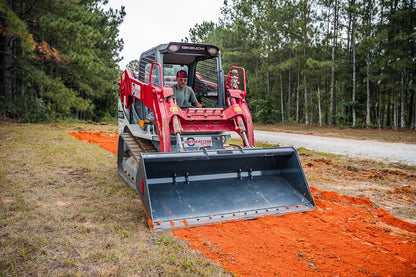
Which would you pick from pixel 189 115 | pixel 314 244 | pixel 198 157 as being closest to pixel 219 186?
pixel 198 157

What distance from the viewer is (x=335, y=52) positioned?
97.1 feet

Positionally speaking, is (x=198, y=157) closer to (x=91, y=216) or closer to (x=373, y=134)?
(x=91, y=216)

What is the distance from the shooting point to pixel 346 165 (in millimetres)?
7879

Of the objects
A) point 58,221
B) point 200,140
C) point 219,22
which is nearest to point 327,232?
point 200,140

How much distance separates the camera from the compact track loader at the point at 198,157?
4.09 m

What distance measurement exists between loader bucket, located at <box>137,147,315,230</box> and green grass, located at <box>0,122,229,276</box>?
37 cm

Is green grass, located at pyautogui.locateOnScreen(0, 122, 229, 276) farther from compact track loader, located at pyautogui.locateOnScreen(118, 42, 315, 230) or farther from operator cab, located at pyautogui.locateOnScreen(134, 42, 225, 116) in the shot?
operator cab, located at pyautogui.locateOnScreen(134, 42, 225, 116)

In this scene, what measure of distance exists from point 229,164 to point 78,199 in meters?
2.31

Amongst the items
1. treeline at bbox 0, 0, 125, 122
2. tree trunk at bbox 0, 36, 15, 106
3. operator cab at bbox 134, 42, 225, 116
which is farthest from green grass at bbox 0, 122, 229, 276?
tree trunk at bbox 0, 36, 15, 106

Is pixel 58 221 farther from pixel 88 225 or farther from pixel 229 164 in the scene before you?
pixel 229 164

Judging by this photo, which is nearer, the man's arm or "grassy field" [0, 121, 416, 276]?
"grassy field" [0, 121, 416, 276]

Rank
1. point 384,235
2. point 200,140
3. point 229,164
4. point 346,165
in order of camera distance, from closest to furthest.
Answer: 1. point 384,235
2. point 229,164
3. point 200,140
4. point 346,165

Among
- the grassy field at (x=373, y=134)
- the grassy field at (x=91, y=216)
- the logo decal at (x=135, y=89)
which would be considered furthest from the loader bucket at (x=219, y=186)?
the grassy field at (x=373, y=134)

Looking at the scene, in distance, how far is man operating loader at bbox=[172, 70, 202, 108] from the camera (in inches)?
235
